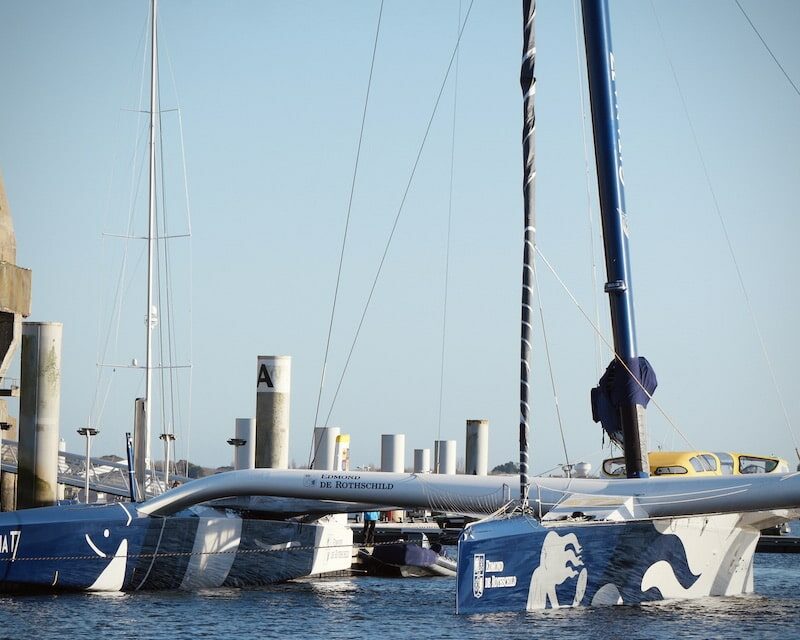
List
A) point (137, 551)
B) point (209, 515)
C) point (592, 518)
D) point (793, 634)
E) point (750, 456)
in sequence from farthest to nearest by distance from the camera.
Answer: point (750, 456)
point (209, 515)
point (137, 551)
point (592, 518)
point (793, 634)

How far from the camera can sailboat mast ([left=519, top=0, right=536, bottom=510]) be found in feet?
48.9

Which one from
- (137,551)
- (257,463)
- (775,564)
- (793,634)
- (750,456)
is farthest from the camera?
(775,564)

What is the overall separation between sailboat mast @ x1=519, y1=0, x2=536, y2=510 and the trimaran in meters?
0.02

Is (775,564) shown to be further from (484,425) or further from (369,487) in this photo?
(369,487)

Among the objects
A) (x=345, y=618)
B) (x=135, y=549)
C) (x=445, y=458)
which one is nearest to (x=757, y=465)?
(x=345, y=618)

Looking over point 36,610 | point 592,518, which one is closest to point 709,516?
point 592,518

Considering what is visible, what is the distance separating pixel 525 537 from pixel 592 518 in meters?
1.44

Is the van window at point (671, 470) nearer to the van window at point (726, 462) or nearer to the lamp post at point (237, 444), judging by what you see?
the van window at point (726, 462)

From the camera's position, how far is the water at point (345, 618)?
47.1 ft

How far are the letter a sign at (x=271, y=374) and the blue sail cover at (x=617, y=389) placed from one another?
5.56m

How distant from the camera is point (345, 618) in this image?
16.1 metres

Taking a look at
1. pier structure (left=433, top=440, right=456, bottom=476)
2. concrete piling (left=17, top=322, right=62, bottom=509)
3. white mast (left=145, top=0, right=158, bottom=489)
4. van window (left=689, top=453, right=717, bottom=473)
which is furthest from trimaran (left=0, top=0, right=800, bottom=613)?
pier structure (left=433, top=440, right=456, bottom=476)

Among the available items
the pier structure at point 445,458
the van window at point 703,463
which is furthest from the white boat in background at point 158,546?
the pier structure at point 445,458

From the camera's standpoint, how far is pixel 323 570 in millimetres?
21344
